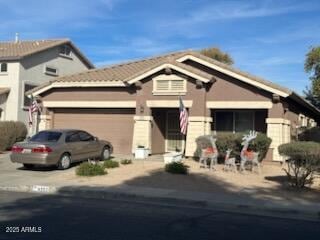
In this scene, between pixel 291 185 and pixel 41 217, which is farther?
pixel 291 185

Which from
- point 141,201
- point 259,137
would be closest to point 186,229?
point 141,201

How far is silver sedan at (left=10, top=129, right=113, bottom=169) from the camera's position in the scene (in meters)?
17.7

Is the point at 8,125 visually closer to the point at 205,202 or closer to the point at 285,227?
the point at 205,202

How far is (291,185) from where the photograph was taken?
14383 millimetres

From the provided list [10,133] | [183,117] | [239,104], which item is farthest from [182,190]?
[10,133]

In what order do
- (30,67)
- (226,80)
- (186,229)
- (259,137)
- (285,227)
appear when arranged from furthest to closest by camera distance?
(30,67)
(226,80)
(259,137)
(285,227)
(186,229)

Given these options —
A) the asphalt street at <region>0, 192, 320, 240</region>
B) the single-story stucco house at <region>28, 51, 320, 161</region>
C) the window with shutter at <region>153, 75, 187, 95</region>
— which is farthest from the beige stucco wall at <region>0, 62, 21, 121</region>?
the asphalt street at <region>0, 192, 320, 240</region>

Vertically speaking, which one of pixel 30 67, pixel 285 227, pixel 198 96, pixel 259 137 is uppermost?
pixel 30 67

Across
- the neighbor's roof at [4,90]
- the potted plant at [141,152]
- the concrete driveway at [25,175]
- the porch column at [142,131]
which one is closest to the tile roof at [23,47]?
the neighbor's roof at [4,90]

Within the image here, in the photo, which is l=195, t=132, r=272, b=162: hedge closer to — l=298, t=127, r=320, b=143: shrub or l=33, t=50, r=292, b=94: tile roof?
l=33, t=50, r=292, b=94: tile roof

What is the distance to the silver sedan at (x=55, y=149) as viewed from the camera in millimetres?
17703

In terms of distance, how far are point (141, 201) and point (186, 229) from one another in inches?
153

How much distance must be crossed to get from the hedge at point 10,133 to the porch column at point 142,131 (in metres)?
6.72

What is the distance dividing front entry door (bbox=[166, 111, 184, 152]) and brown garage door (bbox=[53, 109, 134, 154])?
5.67ft
